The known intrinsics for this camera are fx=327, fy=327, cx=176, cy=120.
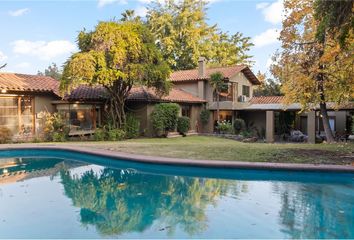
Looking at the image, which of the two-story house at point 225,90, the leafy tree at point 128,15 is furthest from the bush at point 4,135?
the two-story house at point 225,90

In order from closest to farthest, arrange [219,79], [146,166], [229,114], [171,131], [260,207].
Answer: [260,207] → [146,166] → [171,131] → [219,79] → [229,114]

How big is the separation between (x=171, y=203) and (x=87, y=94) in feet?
55.2

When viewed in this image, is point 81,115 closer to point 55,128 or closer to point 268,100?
point 55,128

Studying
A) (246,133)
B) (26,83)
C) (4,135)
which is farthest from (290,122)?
(4,135)

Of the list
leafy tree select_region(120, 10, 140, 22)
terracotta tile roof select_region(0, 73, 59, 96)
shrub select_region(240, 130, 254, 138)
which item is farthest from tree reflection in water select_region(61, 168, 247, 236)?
leafy tree select_region(120, 10, 140, 22)

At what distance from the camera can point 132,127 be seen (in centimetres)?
2278

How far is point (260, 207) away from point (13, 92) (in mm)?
17421

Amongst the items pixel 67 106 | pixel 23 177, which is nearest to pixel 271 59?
pixel 67 106

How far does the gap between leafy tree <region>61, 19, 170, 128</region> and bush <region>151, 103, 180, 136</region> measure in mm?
1812

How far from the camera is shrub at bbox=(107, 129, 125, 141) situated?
20.9 m

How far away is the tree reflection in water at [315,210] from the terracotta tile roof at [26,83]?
16.3 m

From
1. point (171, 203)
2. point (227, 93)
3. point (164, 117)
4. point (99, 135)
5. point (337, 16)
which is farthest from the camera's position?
point (227, 93)

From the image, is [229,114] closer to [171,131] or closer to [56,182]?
[171,131]

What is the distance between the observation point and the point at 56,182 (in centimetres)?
1046
